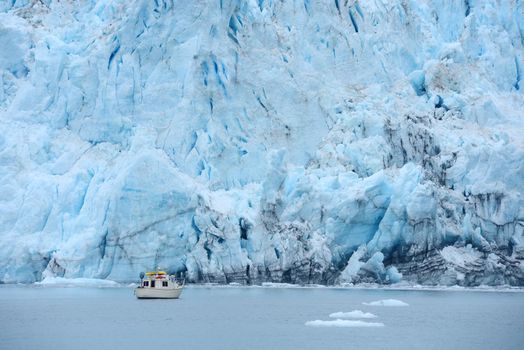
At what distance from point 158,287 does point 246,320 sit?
5284 millimetres

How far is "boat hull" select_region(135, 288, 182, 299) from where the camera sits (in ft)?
71.6

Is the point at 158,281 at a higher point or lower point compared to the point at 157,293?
higher

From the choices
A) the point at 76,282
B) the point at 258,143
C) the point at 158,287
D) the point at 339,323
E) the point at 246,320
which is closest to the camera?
the point at 339,323

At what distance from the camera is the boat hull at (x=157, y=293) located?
21.8 m

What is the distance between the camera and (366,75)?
27.3 m

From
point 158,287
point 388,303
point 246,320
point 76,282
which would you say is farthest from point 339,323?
point 76,282

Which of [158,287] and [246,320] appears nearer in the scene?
[246,320]

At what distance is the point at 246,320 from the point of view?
17062 millimetres

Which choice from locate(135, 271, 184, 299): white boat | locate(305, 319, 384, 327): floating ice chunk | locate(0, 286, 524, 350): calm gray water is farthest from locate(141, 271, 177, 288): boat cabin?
locate(305, 319, 384, 327): floating ice chunk

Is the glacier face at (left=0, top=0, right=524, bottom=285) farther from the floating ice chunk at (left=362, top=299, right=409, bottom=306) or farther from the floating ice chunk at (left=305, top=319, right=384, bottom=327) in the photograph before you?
the floating ice chunk at (left=305, top=319, right=384, bottom=327)

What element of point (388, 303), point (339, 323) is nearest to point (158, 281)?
point (388, 303)

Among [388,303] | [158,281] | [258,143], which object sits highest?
[258,143]

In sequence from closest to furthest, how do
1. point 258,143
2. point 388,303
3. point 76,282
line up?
point 388,303 → point 76,282 → point 258,143

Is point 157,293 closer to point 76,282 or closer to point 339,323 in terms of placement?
point 76,282
